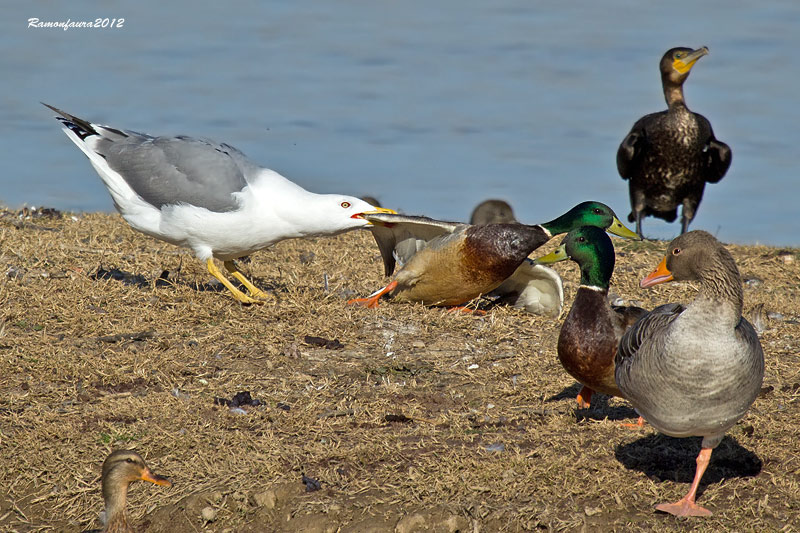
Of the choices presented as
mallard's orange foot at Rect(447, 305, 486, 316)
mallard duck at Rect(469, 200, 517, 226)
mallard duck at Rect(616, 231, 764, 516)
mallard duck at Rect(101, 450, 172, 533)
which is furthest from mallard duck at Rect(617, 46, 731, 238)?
mallard duck at Rect(101, 450, 172, 533)

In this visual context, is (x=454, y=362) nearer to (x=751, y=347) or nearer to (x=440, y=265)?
(x=440, y=265)

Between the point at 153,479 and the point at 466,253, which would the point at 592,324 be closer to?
the point at 466,253

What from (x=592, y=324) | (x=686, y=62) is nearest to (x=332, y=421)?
(x=592, y=324)

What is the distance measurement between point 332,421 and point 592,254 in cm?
176

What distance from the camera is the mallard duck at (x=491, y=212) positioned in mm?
13359

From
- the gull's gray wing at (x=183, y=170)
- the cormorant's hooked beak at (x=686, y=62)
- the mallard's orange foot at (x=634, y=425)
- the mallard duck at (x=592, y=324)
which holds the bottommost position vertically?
the mallard's orange foot at (x=634, y=425)

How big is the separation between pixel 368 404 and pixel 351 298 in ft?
7.63

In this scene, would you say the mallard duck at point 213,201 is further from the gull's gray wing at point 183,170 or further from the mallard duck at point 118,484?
the mallard duck at point 118,484

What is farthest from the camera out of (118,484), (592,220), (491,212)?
(491,212)

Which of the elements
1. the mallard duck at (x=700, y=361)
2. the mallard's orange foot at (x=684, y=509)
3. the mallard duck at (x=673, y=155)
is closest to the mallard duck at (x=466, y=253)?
the mallard duck at (x=700, y=361)

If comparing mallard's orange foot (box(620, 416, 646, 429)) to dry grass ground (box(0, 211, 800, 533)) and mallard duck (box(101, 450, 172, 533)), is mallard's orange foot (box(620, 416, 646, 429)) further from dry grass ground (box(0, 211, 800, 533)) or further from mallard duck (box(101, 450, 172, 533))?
mallard duck (box(101, 450, 172, 533))

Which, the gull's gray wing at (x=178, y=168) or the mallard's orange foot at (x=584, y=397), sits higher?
the gull's gray wing at (x=178, y=168)

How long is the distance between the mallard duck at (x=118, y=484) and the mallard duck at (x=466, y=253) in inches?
130

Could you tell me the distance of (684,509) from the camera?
3918 mm
